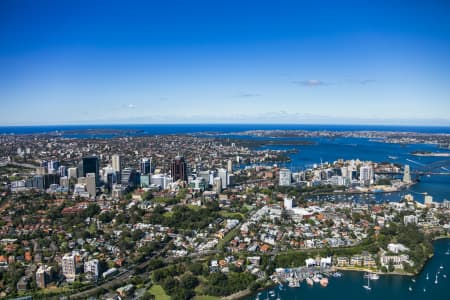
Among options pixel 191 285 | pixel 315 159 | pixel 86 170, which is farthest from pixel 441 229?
pixel 315 159

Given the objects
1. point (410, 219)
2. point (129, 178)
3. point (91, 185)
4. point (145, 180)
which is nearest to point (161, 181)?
point (145, 180)

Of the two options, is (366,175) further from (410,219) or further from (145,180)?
(145,180)

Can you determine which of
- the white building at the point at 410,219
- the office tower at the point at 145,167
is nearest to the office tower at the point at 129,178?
the office tower at the point at 145,167

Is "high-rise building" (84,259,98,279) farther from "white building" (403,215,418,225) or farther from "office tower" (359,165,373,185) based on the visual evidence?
"office tower" (359,165,373,185)

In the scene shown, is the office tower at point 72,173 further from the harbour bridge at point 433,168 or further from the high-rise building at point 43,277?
the harbour bridge at point 433,168

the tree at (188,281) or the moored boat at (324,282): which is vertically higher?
the tree at (188,281)

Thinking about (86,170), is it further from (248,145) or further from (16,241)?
(248,145)
